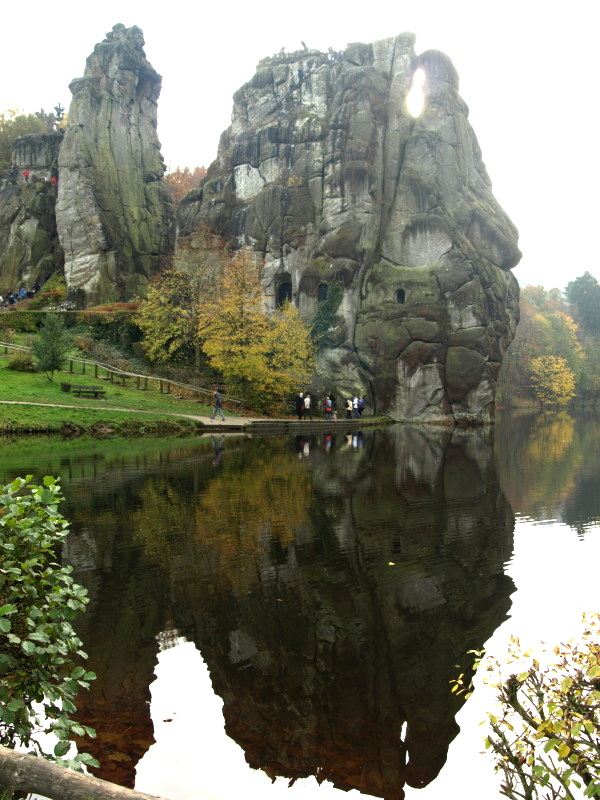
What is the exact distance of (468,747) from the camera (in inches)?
213

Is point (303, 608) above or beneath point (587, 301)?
beneath

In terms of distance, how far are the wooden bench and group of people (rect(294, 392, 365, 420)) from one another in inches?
509

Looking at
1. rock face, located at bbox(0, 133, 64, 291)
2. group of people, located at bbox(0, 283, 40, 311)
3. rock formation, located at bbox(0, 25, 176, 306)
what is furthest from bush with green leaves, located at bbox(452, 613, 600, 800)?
rock face, located at bbox(0, 133, 64, 291)

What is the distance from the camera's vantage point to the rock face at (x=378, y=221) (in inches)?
2005

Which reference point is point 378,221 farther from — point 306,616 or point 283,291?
point 306,616

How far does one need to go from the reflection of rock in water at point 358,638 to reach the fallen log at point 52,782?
8.42ft

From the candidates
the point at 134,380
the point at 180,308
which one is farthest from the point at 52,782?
the point at 180,308

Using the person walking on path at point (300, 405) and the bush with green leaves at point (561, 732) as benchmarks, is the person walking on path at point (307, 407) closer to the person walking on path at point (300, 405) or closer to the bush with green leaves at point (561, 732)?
the person walking on path at point (300, 405)

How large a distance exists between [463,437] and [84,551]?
31.0 meters

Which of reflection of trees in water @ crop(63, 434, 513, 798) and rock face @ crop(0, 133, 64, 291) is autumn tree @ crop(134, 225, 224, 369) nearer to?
rock face @ crop(0, 133, 64, 291)

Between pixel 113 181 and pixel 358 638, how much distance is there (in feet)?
193

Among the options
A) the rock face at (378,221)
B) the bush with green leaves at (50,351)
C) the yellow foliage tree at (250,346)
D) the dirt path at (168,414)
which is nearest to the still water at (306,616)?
the dirt path at (168,414)

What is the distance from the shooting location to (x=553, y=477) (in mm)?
21312

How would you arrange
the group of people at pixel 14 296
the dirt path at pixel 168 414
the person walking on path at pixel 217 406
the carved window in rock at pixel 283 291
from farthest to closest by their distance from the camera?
the carved window in rock at pixel 283 291 < the group of people at pixel 14 296 < the person walking on path at pixel 217 406 < the dirt path at pixel 168 414
